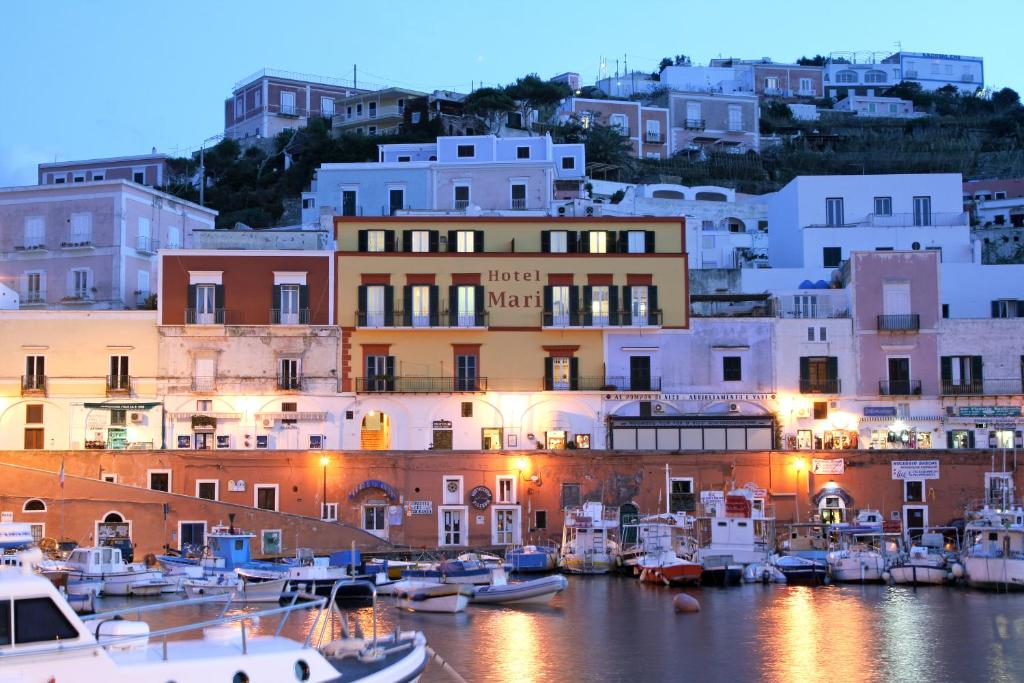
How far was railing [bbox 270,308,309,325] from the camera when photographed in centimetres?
5997

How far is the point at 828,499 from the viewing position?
57562 mm

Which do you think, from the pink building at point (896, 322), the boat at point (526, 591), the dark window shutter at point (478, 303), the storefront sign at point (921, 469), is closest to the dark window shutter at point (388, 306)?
the dark window shutter at point (478, 303)

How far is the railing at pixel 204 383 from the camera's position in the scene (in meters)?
59.0

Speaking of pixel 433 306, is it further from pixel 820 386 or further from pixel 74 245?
pixel 74 245

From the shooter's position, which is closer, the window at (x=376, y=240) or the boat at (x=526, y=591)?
the boat at (x=526, y=591)

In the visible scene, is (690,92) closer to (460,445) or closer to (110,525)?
(460,445)

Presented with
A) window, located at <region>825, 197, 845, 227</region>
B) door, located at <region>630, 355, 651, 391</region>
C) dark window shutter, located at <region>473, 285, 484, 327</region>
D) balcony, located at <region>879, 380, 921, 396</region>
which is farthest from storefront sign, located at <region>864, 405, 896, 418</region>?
dark window shutter, located at <region>473, 285, 484, 327</region>

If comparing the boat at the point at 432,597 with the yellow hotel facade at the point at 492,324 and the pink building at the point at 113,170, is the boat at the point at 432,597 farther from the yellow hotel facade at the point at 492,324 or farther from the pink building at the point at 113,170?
the pink building at the point at 113,170

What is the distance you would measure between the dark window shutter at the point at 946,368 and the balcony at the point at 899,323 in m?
1.72

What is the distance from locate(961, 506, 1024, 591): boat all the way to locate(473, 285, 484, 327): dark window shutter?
21.5 m

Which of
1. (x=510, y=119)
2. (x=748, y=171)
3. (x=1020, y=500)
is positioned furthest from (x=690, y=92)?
(x=1020, y=500)

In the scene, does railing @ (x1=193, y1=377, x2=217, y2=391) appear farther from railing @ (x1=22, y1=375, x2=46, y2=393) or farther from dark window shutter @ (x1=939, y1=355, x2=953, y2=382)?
dark window shutter @ (x1=939, y1=355, x2=953, y2=382)

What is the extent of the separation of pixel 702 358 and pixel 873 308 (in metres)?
7.68

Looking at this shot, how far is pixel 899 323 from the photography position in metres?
61.0
